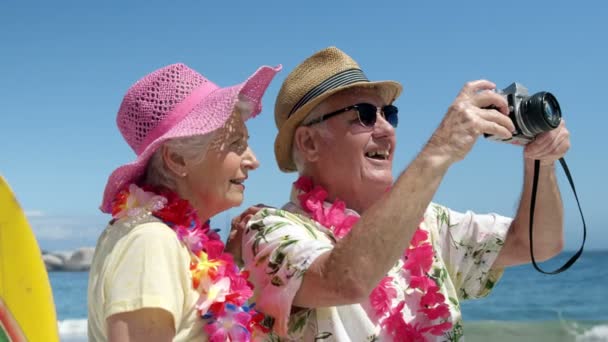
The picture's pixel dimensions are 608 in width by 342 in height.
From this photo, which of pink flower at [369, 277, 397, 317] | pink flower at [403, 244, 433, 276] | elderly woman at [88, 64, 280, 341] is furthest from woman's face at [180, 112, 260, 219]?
pink flower at [403, 244, 433, 276]

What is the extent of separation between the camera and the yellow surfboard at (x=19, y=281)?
2477 millimetres

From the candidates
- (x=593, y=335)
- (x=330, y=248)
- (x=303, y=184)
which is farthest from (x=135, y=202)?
(x=593, y=335)

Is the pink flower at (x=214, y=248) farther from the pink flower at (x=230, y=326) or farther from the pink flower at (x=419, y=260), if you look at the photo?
the pink flower at (x=419, y=260)

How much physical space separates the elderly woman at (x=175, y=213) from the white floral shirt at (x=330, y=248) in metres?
0.14

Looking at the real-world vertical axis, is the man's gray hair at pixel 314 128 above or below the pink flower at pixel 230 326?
above

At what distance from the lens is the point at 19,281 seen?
98.5 inches

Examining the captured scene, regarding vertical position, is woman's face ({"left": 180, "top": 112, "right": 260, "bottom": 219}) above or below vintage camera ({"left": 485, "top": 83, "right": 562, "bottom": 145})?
below

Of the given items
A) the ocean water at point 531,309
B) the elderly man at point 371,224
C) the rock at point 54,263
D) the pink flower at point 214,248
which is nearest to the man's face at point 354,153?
the elderly man at point 371,224

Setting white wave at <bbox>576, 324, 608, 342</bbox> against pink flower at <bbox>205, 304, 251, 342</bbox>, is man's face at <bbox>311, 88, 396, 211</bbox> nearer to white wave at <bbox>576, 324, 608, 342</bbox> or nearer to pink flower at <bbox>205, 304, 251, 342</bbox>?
pink flower at <bbox>205, 304, 251, 342</bbox>

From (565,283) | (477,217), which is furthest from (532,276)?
(477,217)

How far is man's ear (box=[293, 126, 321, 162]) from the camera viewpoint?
114 inches

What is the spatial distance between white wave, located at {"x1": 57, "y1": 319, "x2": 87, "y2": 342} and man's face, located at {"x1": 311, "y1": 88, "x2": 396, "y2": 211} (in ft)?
37.8

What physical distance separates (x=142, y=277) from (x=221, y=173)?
0.53m

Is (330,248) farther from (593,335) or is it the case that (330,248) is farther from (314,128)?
(593,335)
